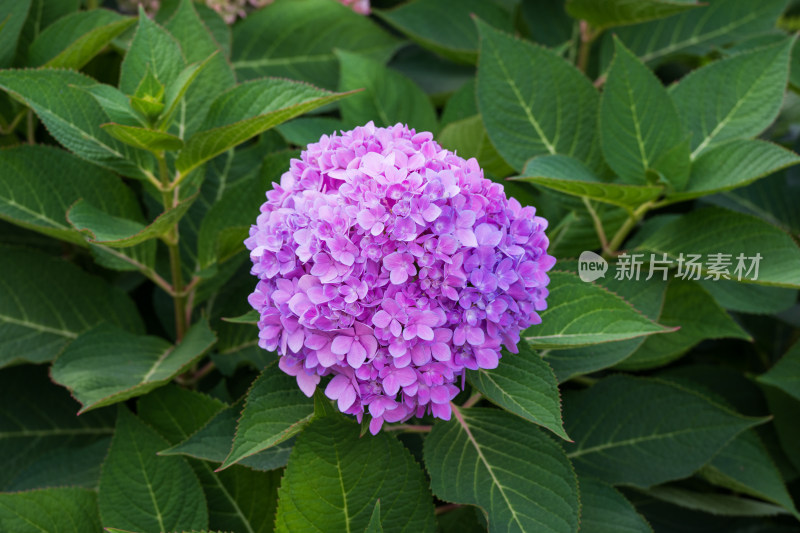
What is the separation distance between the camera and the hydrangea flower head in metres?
0.71

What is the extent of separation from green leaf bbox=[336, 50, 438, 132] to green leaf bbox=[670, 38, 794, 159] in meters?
0.46

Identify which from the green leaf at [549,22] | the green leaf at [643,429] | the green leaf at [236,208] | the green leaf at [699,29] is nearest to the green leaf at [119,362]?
the green leaf at [236,208]

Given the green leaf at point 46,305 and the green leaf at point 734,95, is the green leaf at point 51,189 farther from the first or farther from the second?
the green leaf at point 734,95

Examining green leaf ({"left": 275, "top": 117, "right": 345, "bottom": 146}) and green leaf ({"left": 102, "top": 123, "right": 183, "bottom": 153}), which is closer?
green leaf ({"left": 102, "top": 123, "right": 183, "bottom": 153})

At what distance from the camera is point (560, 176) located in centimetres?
104

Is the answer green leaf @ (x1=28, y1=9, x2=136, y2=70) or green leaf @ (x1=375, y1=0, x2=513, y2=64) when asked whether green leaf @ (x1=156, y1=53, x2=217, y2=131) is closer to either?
green leaf @ (x1=28, y1=9, x2=136, y2=70)

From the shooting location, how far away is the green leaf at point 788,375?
120 centimetres

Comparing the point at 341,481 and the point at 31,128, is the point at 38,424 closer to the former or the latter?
the point at 31,128

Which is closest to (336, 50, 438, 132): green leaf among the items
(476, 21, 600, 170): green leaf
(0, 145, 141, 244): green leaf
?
(476, 21, 600, 170): green leaf

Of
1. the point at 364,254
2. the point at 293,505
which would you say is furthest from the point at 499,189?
the point at 293,505

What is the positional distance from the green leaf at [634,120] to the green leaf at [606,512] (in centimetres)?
49

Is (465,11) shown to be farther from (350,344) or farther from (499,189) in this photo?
(350,344)

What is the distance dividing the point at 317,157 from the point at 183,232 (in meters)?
0.52

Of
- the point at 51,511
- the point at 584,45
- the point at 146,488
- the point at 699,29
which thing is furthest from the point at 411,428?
the point at 699,29
